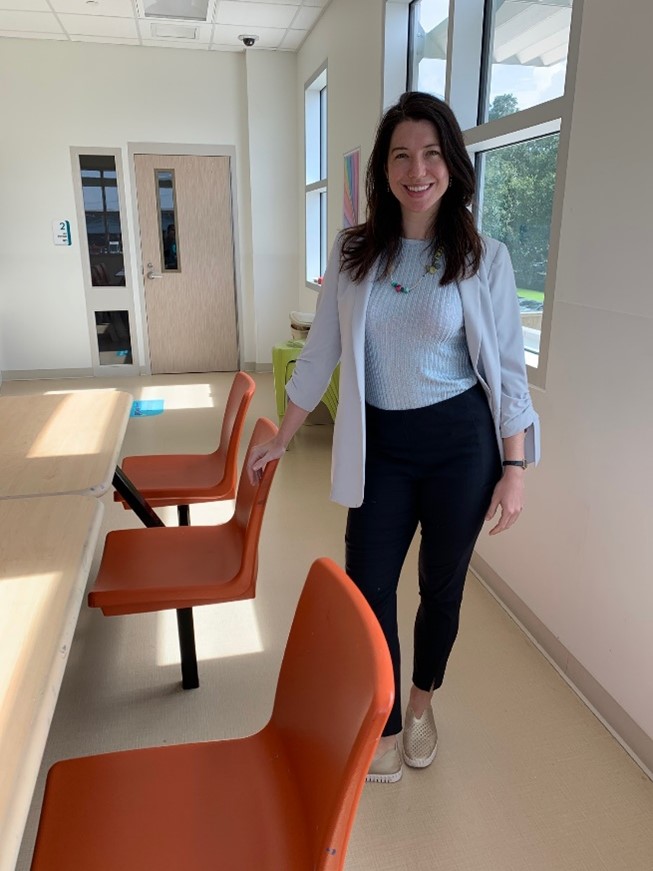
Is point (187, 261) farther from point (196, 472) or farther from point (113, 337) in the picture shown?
point (196, 472)

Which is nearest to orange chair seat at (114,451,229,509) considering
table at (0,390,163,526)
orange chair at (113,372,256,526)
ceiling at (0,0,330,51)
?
orange chair at (113,372,256,526)

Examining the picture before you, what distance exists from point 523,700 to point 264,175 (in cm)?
528

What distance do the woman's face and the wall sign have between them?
205 inches

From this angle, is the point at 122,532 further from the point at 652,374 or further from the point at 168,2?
the point at 168,2

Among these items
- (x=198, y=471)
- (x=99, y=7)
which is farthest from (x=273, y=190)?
(x=198, y=471)

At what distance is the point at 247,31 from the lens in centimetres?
513

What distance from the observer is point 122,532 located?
1.94 metres

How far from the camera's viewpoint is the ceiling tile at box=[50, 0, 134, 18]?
4426 millimetres

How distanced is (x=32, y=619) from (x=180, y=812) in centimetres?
38

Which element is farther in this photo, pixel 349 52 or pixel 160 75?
pixel 160 75

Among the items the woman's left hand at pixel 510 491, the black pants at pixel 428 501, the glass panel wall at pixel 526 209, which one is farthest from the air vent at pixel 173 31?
the woman's left hand at pixel 510 491

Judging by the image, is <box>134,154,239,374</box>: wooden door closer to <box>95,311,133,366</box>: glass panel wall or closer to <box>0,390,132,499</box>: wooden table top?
<box>95,311,133,366</box>: glass panel wall

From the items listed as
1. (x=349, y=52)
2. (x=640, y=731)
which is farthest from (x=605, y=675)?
(x=349, y=52)

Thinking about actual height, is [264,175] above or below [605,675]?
above
